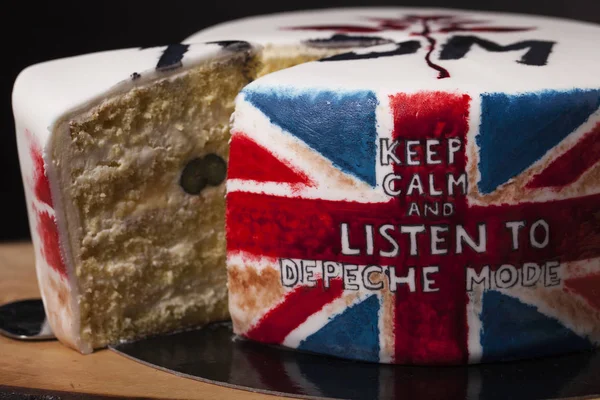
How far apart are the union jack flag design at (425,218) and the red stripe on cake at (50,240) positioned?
A: 14.7 inches

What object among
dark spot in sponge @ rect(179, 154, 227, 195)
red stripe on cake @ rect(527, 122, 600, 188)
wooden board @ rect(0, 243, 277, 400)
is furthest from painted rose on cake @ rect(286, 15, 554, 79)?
wooden board @ rect(0, 243, 277, 400)

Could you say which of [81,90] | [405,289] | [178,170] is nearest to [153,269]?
[178,170]

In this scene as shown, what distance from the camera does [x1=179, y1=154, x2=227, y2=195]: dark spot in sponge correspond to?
2541 mm

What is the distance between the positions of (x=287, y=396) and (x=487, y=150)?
0.59m

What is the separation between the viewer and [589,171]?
2.28 m

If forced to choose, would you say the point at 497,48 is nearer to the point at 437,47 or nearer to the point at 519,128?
the point at 437,47

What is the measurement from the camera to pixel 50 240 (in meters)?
2.45

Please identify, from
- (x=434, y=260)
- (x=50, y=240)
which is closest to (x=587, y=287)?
(x=434, y=260)

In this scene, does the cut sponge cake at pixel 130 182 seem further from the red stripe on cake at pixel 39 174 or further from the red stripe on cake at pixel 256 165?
the red stripe on cake at pixel 256 165

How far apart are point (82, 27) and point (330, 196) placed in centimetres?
168

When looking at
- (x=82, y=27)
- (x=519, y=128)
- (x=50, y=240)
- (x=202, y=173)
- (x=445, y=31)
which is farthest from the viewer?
(x=82, y=27)

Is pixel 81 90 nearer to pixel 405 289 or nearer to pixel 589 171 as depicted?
pixel 405 289

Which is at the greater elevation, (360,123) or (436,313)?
(360,123)

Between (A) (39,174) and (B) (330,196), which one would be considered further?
(A) (39,174)
